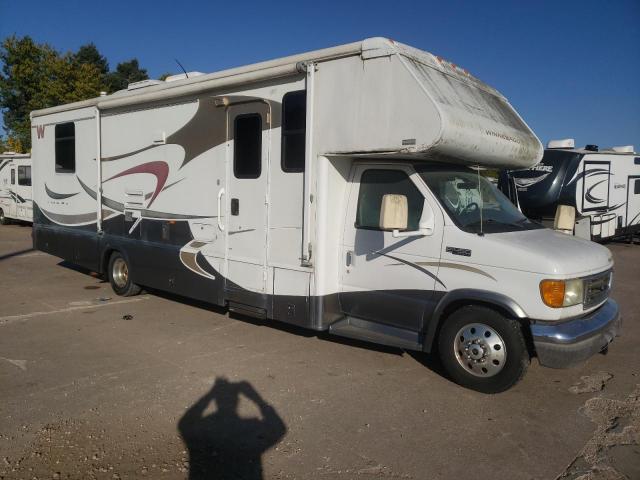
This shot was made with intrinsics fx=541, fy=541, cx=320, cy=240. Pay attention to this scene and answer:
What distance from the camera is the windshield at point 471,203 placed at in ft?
17.1

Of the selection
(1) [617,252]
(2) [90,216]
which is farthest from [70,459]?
(1) [617,252]

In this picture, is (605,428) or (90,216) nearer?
(605,428)

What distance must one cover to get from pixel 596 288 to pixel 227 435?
3.58 m

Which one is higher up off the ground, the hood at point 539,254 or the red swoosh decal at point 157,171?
the red swoosh decal at point 157,171

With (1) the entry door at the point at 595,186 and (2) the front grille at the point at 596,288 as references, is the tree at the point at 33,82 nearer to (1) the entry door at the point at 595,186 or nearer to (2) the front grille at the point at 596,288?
(1) the entry door at the point at 595,186

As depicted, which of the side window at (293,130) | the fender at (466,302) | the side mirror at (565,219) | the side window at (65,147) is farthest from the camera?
the side window at (65,147)

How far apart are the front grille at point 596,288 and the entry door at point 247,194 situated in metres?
3.36

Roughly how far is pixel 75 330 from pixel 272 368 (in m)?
2.88

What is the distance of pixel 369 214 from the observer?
571 cm

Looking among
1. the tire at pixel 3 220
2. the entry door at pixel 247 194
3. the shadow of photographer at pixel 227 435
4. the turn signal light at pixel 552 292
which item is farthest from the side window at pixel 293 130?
the tire at pixel 3 220

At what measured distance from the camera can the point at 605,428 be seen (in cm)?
441

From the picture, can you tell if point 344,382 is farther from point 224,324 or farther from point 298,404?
point 224,324

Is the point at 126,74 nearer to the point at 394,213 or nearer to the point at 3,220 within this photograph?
the point at 3,220

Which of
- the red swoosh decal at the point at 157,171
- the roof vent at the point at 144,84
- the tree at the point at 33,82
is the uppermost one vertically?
the tree at the point at 33,82
